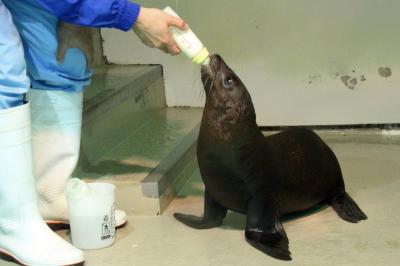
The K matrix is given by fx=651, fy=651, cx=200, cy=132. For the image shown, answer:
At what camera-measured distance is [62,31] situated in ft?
6.75

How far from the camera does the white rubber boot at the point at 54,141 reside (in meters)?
2.16

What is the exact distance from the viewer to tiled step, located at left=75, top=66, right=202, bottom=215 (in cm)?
249

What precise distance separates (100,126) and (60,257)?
1.02 meters

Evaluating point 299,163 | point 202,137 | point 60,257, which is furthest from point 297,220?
point 60,257

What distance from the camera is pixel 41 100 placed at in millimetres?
2141

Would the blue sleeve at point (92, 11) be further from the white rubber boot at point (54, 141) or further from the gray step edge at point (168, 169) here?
the gray step edge at point (168, 169)

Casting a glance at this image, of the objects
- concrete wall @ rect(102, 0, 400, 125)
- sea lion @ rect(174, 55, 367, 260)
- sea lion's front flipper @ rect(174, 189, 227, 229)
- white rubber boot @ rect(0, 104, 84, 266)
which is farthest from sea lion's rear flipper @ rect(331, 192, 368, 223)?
concrete wall @ rect(102, 0, 400, 125)

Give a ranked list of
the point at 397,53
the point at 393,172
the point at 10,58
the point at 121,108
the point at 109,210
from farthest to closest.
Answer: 1. the point at 397,53
2. the point at 121,108
3. the point at 393,172
4. the point at 109,210
5. the point at 10,58

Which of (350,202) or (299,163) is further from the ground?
(299,163)

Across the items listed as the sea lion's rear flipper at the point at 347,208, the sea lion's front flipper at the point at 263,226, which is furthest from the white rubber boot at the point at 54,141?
the sea lion's rear flipper at the point at 347,208

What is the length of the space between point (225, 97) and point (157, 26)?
362 millimetres

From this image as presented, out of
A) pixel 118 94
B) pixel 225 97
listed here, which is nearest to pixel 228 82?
pixel 225 97

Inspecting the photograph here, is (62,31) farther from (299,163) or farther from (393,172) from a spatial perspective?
(393,172)

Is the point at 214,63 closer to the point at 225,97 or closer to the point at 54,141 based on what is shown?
the point at 225,97
